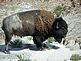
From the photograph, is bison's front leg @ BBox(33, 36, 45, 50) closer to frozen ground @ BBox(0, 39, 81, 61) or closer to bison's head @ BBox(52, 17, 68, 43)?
frozen ground @ BBox(0, 39, 81, 61)

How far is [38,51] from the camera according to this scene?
14.7m

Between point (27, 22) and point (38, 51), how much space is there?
1.17m

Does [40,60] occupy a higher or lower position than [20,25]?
lower

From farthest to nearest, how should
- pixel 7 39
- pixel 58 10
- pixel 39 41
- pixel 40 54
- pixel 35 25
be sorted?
pixel 58 10
pixel 39 41
pixel 7 39
pixel 35 25
pixel 40 54

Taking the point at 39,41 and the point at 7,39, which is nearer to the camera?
the point at 7,39

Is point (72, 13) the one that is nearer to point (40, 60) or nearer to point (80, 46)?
point (80, 46)

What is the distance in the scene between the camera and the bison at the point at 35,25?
47.3ft

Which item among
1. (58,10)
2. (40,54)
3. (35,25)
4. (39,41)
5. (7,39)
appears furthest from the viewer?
(58,10)

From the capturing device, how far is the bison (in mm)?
14414

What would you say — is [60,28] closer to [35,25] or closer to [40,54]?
[35,25]

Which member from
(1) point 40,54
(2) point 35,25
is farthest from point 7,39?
(1) point 40,54

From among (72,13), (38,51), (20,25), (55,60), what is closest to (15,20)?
(20,25)

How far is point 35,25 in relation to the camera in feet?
47.4

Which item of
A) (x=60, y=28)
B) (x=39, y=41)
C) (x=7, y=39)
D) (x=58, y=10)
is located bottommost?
(x=39, y=41)
